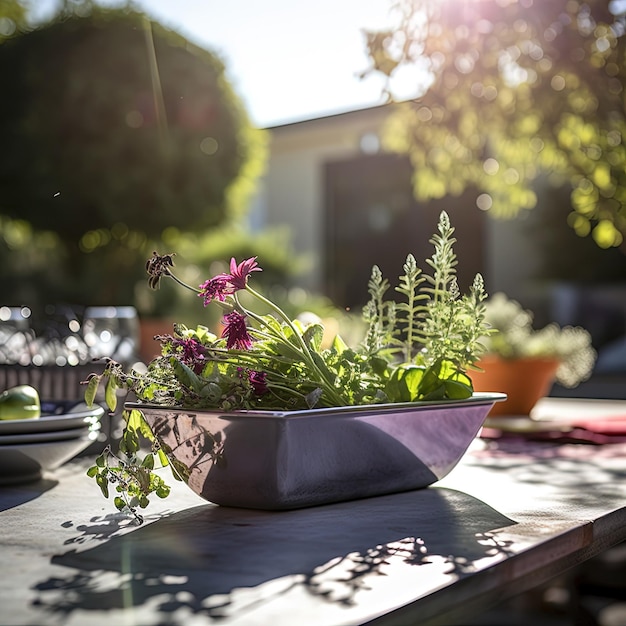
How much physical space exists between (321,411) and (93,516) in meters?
0.23

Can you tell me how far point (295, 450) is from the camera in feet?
2.66

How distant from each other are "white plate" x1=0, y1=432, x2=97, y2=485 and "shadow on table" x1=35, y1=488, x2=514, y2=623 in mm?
200

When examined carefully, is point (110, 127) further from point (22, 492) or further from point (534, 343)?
point (22, 492)

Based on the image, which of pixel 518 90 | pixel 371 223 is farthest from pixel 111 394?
pixel 371 223

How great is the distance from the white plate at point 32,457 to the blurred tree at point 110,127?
17.3 ft

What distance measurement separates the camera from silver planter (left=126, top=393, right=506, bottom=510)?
31.7 inches

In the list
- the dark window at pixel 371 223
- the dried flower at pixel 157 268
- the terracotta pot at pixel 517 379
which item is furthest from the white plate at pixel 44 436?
the dark window at pixel 371 223

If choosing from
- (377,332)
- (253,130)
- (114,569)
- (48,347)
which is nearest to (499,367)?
(377,332)

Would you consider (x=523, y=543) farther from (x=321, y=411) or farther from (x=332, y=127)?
(x=332, y=127)

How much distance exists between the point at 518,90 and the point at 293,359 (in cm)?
230

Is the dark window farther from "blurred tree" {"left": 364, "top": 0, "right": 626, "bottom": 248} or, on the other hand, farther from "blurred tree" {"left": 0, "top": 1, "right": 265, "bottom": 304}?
"blurred tree" {"left": 364, "top": 0, "right": 626, "bottom": 248}

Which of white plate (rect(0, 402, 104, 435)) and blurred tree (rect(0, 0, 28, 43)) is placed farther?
blurred tree (rect(0, 0, 28, 43))

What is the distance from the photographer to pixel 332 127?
12.3 m

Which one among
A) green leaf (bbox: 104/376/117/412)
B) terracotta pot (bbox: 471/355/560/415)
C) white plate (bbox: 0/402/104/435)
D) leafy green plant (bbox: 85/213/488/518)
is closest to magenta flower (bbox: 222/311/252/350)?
leafy green plant (bbox: 85/213/488/518)
